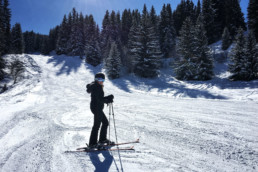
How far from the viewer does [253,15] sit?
96.1 ft

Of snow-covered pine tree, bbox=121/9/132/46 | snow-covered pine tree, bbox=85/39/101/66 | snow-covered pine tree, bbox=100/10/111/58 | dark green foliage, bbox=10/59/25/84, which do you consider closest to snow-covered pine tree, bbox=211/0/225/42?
snow-covered pine tree, bbox=121/9/132/46

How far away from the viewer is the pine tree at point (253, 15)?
28.5 metres

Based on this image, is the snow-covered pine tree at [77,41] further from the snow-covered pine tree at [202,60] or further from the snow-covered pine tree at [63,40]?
the snow-covered pine tree at [202,60]

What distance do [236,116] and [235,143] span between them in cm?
275

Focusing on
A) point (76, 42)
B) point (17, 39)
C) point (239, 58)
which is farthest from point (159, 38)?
point (17, 39)

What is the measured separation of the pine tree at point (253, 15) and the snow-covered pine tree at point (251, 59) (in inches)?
638

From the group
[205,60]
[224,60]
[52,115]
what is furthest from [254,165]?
[224,60]

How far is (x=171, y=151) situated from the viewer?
3.55m

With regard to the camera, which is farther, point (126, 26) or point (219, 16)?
point (126, 26)

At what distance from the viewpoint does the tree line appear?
66.4 ft

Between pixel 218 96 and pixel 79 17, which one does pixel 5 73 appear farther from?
pixel 79 17

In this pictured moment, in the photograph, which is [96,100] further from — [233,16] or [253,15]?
[233,16]

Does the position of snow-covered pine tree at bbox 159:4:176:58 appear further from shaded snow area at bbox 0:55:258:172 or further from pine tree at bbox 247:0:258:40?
shaded snow area at bbox 0:55:258:172

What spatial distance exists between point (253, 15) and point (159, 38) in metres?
20.3
